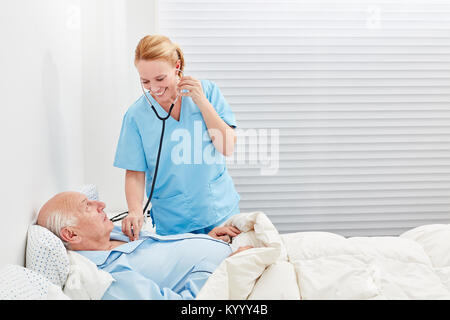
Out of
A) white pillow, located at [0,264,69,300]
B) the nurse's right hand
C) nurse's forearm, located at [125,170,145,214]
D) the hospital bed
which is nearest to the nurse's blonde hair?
nurse's forearm, located at [125,170,145,214]

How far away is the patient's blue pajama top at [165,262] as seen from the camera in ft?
4.12

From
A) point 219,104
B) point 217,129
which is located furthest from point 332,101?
point 217,129

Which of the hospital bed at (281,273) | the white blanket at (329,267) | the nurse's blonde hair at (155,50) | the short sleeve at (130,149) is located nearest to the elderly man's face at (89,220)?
the hospital bed at (281,273)

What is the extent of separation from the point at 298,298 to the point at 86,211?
2.47ft

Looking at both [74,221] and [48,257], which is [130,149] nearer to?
[74,221]

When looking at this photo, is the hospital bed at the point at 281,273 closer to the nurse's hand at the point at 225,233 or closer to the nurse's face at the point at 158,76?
the nurse's hand at the point at 225,233

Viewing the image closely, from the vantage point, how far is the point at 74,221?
1.45 m

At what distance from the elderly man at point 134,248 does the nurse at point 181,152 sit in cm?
24

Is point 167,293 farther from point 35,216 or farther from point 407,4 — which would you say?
point 407,4

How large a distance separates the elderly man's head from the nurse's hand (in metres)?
0.41

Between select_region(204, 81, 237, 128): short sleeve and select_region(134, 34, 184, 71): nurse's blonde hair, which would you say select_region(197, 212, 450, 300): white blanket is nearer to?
select_region(204, 81, 237, 128): short sleeve

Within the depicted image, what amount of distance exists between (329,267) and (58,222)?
2.88 ft

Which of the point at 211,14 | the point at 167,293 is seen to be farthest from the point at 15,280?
the point at 211,14

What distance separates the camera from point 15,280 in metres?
1.10
